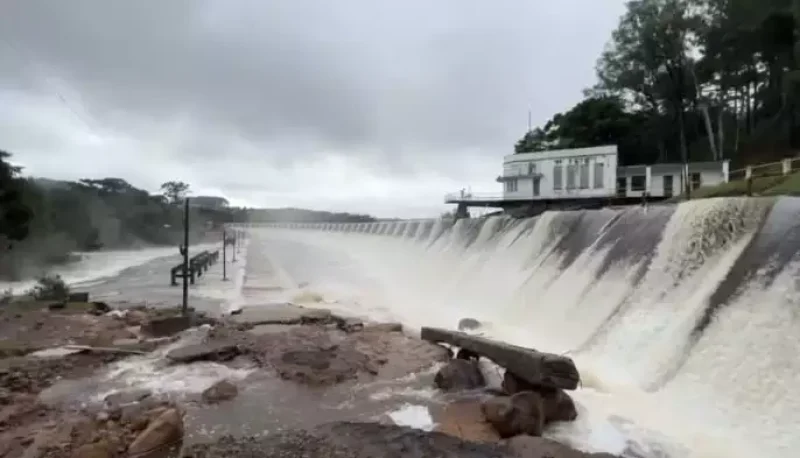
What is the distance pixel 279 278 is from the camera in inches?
1195

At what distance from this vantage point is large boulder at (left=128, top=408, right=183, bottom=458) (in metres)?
5.87

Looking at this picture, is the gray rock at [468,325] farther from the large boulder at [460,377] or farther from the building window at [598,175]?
the building window at [598,175]

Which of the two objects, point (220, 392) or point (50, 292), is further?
point (50, 292)

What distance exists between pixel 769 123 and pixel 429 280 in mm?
30412

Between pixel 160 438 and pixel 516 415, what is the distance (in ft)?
13.5

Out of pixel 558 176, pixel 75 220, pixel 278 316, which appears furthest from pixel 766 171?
pixel 75 220

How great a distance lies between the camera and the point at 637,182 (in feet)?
136

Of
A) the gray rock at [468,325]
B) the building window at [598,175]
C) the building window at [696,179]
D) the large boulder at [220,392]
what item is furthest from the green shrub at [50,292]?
the building window at [598,175]

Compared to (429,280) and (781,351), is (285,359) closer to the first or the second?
(781,351)

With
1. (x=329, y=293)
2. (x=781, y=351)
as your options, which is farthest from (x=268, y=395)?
(x=329, y=293)

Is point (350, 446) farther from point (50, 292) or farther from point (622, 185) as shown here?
point (622, 185)

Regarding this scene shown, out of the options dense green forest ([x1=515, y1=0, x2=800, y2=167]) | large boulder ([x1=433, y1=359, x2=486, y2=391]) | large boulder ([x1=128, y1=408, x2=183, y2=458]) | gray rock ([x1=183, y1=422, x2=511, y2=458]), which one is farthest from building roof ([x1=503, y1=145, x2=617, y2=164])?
large boulder ([x1=128, y1=408, x2=183, y2=458])

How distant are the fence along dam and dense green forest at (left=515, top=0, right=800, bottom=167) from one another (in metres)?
23.6

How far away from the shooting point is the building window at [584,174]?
43.1 metres
